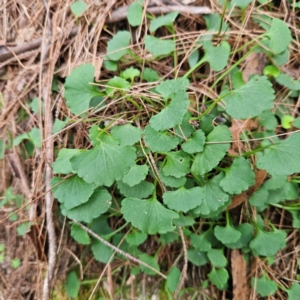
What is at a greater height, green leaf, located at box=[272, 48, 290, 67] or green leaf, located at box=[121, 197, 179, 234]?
green leaf, located at box=[272, 48, 290, 67]

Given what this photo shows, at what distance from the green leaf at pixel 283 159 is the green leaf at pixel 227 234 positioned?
355mm

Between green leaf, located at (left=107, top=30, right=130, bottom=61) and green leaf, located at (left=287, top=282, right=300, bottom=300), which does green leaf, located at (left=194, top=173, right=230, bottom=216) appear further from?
green leaf, located at (left=107, top=30, right=130, bottom=61)

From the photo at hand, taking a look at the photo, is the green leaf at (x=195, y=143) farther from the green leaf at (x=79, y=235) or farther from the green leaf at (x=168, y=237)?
the green leaf at (x=79, y=235)

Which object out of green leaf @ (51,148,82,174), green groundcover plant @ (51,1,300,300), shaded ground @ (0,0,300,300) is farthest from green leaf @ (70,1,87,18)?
green leaf @ (51,148,82,174)

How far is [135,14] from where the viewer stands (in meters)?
1.50

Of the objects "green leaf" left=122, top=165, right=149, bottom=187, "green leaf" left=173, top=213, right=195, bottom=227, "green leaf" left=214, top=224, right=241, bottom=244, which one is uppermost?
"green leaf" left=122, top=165, right=149, bottom=187

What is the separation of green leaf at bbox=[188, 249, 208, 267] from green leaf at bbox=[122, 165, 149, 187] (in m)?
0.50

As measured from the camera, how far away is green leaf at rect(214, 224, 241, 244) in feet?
4.47

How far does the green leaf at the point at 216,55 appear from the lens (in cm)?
140

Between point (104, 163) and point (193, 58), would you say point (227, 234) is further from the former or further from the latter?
point (193, 58)

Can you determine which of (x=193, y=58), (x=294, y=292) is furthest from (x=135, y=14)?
(x=294, y=292)

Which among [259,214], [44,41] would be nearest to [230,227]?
[259,214]

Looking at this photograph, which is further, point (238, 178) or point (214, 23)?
point (214, 23)

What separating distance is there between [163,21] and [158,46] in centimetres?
14
